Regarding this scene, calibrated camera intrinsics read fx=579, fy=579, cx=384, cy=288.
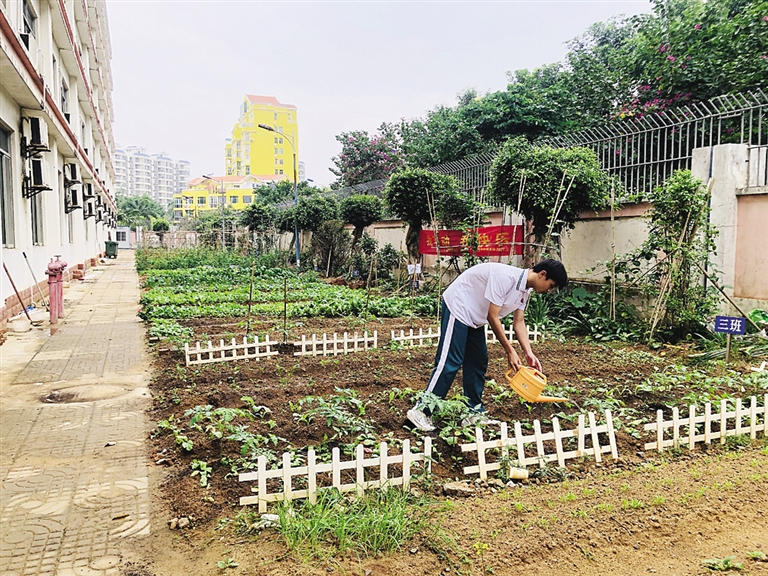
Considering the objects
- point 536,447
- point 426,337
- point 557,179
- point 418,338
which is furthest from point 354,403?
point 557,179

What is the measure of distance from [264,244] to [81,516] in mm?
27496

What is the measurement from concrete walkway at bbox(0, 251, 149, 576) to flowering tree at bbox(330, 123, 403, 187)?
21.6 meters

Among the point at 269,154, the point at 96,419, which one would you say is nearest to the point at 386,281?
the point at 96,419

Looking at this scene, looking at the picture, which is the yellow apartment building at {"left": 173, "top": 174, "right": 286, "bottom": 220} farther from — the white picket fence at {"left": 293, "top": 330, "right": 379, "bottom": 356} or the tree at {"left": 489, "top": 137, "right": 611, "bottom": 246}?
the white picket fence at {"left": 293, "top": 330, "right": 379, "bottom": 356}

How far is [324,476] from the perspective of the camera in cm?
361

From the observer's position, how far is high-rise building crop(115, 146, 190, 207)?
6079 inches

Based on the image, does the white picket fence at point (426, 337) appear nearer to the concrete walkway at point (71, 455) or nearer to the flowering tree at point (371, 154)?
the concrete walkway at point (71, 455)

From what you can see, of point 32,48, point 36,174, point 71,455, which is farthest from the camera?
point 32,48

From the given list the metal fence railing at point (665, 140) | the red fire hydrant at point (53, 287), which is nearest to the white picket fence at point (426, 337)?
the metal fence railing at point (665, 140)

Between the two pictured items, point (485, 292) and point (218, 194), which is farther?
point (218, 194)

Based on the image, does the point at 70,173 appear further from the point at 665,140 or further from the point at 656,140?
the point at 665,140

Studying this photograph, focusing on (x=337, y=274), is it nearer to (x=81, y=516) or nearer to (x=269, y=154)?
(x=81, y=516)

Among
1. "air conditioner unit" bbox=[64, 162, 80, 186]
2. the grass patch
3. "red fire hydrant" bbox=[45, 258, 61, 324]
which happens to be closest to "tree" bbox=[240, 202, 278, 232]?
"air conditioner unit" bbox=[64, 162, 80, 186]

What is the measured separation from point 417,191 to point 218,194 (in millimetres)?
76245
